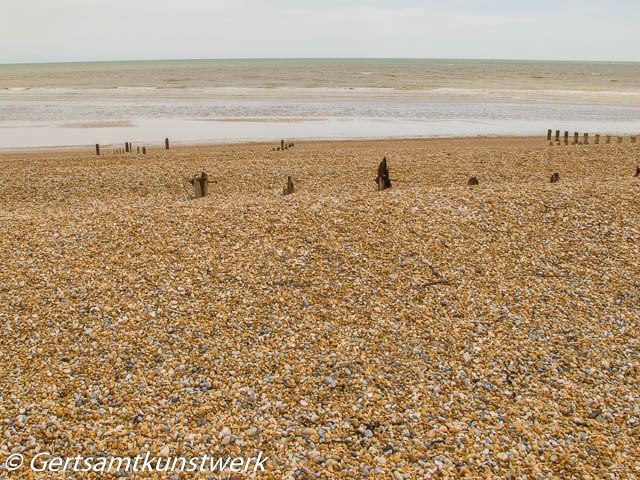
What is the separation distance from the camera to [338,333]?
5.86 meters

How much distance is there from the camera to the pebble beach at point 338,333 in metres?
4.29

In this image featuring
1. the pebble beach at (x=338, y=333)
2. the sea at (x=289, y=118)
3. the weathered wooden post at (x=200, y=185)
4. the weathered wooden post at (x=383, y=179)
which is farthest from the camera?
the sea at (x=289, y=118)

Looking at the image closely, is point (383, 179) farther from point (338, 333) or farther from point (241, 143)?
point (241, 143)

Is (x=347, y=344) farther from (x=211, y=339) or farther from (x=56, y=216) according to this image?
(x=56, y=216)

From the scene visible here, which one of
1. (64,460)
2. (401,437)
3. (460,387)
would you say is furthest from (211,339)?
(460,387)

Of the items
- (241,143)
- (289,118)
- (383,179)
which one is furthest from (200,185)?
(289,118)

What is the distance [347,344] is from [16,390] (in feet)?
11.6

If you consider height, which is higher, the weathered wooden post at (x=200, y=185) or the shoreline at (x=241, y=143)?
the shoreline at (x=241, y=143)

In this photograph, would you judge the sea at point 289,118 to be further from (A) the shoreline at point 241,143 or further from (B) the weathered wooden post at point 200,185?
(B) the weathered wooden post at point 200,185

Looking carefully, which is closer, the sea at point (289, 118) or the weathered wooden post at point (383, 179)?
the weathered wooden post at point (383, 179)

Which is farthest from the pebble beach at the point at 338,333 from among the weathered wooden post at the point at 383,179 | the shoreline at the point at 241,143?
the shoreline at the point at 241,143

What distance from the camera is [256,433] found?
4375mm

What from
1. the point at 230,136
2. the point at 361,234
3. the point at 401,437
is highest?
the point at 230,136

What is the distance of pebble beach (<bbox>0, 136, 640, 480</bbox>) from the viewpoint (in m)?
4.29
